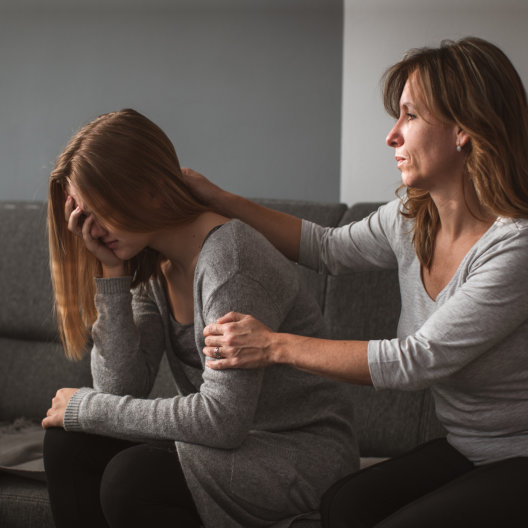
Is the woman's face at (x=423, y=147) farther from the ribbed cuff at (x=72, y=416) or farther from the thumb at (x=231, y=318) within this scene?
the ribbed cuff at (x=72, y=416)

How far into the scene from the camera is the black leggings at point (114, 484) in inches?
46.7

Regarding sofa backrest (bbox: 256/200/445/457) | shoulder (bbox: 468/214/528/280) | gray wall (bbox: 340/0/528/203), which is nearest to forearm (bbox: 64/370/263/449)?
shoulder (bbox: 468/214/528/280)

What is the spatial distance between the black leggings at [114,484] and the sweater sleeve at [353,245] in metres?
0.55

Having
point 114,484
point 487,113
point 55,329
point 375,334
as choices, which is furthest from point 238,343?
point 55,329

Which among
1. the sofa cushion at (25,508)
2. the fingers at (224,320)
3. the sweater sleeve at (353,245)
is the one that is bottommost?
the sofa cushion at (25,508)

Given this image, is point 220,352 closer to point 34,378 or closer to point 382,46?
point 34,378

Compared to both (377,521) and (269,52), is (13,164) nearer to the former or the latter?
(269,52)

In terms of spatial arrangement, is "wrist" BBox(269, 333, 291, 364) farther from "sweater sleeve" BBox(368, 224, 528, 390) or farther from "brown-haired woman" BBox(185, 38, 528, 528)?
"sweater sleeve" BBox(368, 224, 528, 390)

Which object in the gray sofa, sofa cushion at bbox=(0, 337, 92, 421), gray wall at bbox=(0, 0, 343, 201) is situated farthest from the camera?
gray wall at bbox=(0, 0, 343, 201)

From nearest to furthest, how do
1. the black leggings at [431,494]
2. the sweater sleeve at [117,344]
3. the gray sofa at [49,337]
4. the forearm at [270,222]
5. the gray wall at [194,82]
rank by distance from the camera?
the black leggings at [431,494]
the sweater sleeve at [117,344]
the forearm at [270,222]
the gray sofa at [49,337]
the gray wall at [194,82]

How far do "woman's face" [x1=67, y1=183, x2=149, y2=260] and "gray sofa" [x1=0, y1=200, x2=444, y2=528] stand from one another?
523 millimetres

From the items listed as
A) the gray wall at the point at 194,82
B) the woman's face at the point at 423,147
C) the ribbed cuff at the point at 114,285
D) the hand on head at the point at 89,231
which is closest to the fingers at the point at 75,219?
the hand on head at the point at 89,231

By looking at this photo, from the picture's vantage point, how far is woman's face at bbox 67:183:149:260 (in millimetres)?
1347

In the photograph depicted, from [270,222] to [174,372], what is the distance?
15.4 inches
